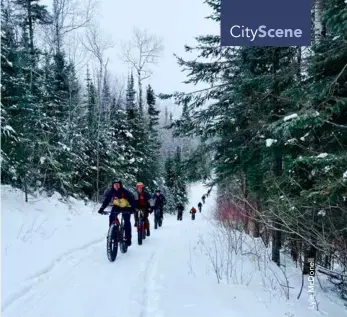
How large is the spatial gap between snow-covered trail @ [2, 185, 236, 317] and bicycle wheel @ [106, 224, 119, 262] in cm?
18

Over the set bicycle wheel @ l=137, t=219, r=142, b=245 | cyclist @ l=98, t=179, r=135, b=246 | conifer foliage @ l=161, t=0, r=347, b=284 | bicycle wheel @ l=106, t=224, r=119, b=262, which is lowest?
bicycle wheel @ l=137, t=219, r=142, b=245

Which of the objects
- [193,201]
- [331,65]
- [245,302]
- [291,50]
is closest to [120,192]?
[245,302]

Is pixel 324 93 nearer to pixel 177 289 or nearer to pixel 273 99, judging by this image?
pixel 273 99

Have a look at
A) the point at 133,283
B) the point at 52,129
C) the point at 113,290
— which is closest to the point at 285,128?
the point at 133,283

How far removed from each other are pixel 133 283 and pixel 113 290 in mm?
520

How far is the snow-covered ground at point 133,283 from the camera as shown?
494 centimetres

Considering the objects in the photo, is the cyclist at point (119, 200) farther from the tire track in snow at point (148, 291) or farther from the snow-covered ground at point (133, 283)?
the tire track in snow at point (148, 291)

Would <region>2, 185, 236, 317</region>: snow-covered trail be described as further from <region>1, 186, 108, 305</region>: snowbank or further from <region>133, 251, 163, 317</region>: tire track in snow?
Result: <region>1, 186, 108, 305</region>: snowbank

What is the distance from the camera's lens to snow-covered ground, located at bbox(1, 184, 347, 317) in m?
4.94

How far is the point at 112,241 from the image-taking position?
7.77 metres

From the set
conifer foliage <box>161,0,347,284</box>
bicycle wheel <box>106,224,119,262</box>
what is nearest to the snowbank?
bicycle wheel <box>106,224,119,262</box>

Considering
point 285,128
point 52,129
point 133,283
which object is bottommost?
point 133,283

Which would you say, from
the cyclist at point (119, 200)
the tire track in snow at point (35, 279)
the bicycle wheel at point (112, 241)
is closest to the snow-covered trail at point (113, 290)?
the tire track in snow at point (35, 279)

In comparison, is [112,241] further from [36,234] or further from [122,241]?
[36,234]
